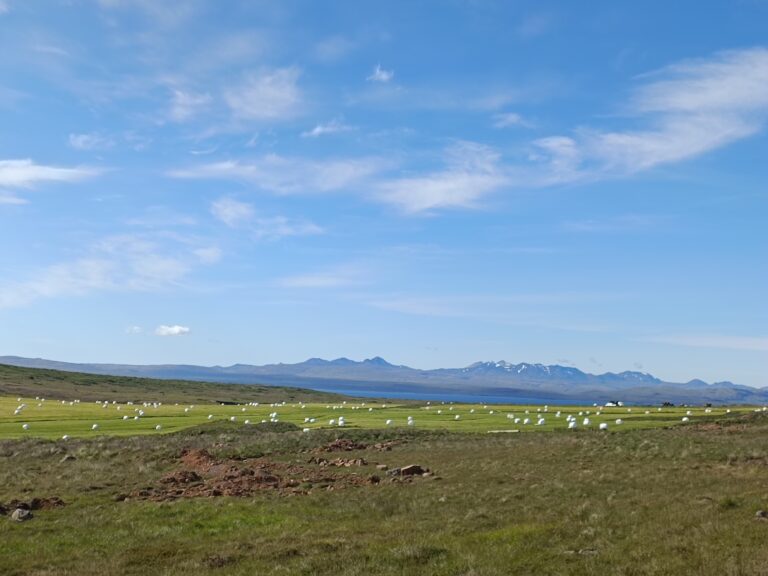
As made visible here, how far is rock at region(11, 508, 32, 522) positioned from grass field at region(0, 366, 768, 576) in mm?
410

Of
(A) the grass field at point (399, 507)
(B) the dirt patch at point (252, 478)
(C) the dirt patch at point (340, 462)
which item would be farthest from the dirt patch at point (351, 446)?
(B) the dirt patch at point (252, 478)

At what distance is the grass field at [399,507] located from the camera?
15.3m

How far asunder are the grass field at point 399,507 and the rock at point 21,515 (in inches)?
16.2

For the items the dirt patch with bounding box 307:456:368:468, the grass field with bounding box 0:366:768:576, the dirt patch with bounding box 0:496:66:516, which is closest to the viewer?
the grass field with bounding box 0:366:768:576

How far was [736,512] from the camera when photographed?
17.5 metres

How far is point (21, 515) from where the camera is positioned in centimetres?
2292

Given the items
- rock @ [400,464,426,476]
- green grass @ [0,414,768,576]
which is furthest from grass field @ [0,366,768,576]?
rock @ [400,464,426,476]

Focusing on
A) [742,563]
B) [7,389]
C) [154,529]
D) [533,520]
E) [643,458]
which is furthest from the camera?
[7,389]

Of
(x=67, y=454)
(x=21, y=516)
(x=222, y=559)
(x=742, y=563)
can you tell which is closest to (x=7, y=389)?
(x=67, y=454)

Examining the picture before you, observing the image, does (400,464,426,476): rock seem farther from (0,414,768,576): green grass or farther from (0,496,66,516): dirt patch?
(0,496,66,516): dirt patch

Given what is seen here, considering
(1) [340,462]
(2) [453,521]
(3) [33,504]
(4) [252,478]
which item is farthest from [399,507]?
(3) [33,504]

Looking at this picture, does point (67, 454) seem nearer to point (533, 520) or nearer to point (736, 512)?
point (533, 520)

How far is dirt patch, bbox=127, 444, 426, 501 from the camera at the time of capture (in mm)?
28156

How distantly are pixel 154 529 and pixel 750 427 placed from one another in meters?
42.7
